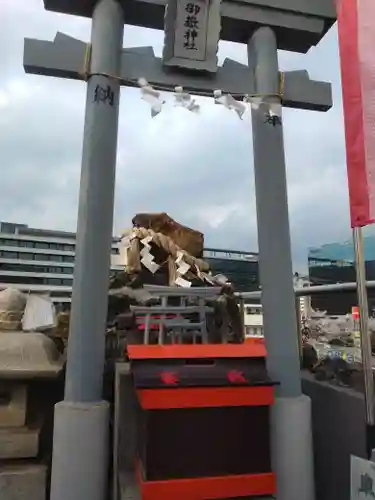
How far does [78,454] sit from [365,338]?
1731mm

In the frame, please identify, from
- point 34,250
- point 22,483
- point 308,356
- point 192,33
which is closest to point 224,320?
point 308,356

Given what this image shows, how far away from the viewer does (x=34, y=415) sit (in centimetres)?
316

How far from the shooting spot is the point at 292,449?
2.67 meters

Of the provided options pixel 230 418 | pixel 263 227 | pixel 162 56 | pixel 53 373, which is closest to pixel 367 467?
pixel 230 418

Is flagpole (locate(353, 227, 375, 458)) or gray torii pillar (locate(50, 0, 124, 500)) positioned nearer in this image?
flagpole (locate(353, 227, 375, 458))

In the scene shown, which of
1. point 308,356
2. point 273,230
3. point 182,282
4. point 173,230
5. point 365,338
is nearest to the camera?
point 365,338

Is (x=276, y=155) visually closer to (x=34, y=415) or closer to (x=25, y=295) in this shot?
(x=25, y=295)

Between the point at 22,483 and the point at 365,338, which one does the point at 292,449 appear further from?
the point at 22,483

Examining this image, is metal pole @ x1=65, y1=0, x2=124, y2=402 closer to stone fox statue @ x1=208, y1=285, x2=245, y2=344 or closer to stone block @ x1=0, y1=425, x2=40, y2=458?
stone block @ x1=0, y1=425, x2=40, y2=458

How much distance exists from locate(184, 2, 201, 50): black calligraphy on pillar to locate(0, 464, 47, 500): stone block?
303 cm

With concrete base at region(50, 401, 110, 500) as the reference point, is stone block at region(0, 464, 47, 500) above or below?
below

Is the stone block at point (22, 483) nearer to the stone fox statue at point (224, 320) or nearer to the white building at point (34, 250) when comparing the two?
the stone fox statue at point (224, 320)

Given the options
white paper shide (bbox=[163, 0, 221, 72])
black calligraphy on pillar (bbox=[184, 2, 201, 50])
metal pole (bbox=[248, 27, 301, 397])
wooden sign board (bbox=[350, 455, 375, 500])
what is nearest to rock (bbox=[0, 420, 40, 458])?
metal pole (bbox=[248, 27, 301, 397])

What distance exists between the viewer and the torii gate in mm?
2613
